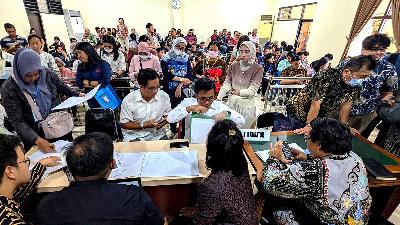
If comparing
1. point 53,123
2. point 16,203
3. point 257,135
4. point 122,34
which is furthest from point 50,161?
point 122,34

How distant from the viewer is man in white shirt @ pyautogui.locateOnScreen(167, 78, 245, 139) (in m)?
2.07

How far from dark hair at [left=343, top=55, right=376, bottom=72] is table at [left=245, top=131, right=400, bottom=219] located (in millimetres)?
600

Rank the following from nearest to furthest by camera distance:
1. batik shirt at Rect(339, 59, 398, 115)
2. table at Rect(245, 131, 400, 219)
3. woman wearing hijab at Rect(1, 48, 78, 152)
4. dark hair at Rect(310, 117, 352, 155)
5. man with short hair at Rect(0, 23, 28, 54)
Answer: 1. dark hair at Rect(310, 117, 352, 155)
2. table at Rect(245, 131, 400, 219)
3. woman wearing hijab at Rect(1, 48, 78, 152)
4. batik shirt at Rect(339, 59, 398, 115)
5. man with short hair at Rect(0, 23, 28, 54)

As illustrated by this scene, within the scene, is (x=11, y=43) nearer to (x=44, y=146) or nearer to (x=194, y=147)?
(x=44, y=146)

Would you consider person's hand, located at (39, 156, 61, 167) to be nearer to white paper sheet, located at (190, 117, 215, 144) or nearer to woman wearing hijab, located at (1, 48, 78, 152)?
woman wearing hijab, located at (1, 48, 78, 152)

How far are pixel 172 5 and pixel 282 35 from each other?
19.5 ft

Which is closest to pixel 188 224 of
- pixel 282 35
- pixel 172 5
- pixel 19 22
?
pixel 19 22

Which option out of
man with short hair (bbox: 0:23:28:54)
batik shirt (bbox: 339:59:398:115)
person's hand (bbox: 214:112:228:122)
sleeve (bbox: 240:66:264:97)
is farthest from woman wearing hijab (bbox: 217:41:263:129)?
man with short hair (bbox: 0:23:28:54)

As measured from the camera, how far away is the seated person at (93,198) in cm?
94

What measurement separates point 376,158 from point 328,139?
0.84 meters

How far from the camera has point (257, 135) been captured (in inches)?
76.6

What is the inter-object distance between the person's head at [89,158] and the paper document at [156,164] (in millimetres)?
430

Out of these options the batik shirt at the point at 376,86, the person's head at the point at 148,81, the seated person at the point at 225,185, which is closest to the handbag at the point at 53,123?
the person's head at the point at 148,81

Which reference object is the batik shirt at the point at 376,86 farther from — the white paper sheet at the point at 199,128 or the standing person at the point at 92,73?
the standing person at the point at 92,73
